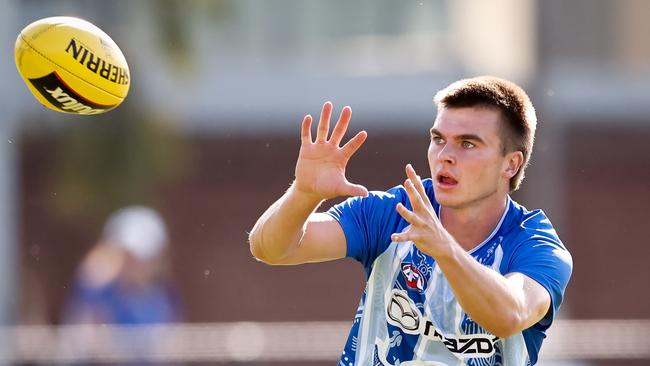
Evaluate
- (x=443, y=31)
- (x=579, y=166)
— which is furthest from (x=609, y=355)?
(x=443, y=31)

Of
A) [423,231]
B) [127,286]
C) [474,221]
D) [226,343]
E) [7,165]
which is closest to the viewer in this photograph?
[423,231]

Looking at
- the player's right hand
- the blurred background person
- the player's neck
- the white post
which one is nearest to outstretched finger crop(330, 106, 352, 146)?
the player's right hand

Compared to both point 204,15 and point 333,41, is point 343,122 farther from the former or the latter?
point 333,41

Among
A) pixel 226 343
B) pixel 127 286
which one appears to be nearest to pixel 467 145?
pixel 127 286

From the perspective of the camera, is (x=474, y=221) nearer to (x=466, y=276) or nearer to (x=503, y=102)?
(x=503, y=102)

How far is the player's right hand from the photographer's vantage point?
5.64 m

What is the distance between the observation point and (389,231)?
599 centimetres

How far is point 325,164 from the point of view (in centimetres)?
571

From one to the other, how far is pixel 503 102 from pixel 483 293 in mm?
1041

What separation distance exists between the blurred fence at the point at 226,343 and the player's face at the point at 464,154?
26.9 ft

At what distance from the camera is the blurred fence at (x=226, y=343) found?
13906mm

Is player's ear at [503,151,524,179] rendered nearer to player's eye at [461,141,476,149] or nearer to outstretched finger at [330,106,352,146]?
player's eye at [461,141,476,149]

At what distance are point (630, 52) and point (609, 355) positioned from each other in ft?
30.6

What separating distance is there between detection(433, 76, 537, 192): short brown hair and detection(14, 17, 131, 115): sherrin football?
1.70 metres
